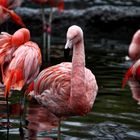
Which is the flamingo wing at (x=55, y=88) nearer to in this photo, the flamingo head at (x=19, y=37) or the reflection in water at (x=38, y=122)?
the reflection in water at (x=38, y=122)

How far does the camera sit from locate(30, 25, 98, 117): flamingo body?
4.62 meters

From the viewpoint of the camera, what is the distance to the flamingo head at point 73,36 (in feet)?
14.7

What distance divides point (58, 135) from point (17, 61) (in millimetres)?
766

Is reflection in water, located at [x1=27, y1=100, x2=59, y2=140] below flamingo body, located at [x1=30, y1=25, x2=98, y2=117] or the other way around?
below

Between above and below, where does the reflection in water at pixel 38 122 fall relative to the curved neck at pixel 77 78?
below

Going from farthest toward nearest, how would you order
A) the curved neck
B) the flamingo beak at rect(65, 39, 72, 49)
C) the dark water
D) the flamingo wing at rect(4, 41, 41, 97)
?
1. the dark water
2. the flamingo wing at rect(4, 41, 41, 97)
3. the curved neck
4. the flamingo beak at rect(65, 39, 72, 49)

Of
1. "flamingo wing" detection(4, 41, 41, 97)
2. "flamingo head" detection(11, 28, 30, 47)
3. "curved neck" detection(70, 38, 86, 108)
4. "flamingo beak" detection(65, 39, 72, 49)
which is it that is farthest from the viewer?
"flamingo head" detection(11, 28, 30, 47)

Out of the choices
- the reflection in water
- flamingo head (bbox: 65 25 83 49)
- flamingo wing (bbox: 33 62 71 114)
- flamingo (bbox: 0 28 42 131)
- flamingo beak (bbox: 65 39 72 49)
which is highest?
flamingo head (bbox: 65 25 83 49)

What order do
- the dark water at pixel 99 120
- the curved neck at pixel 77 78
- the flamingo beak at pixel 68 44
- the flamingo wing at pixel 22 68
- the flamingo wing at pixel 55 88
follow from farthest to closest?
1. the dark water at pixel 99 120
2. the flamingo wing at pixel 22 68
3. the flamingo wing at pixel 55 88
4. the curved neck at pixel 77 78
5. the flamingo beak at pixel 68 44

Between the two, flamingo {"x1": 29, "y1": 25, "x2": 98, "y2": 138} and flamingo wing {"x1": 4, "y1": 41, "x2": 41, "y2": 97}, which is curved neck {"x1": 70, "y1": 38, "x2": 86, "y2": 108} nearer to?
flamingo {"x1": 29, "y1": 25, "x2": 98, "y2": 138}

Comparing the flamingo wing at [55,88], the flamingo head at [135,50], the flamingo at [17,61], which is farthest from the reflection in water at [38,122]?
the flamingo head at [135,50]

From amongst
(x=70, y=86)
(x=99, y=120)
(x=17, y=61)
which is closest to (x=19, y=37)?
(x=17, y=61)

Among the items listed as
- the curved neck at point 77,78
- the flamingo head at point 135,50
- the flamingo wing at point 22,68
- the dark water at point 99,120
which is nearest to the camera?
the curved neck at point 77,78

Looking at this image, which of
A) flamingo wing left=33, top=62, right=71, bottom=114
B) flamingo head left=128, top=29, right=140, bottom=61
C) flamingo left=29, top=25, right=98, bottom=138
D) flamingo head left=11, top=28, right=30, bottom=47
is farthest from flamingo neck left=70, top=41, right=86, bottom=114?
flamingo head left=128, top=29, right=140, bottom=61
